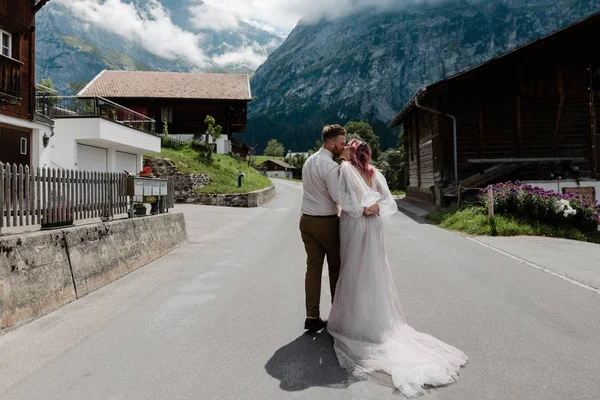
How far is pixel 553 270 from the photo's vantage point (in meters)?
8.16

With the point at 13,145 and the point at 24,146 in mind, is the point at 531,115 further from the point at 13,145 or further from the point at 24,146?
the point at 13,145

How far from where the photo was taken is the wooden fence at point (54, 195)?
5.96 m

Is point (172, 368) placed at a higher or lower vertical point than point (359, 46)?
lower

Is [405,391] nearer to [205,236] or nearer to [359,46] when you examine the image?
[205,236]

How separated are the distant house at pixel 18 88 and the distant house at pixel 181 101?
846 inches

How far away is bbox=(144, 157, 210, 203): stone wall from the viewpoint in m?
27.2

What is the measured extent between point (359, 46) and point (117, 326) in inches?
6977

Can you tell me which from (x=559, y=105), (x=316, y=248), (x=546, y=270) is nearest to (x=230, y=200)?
(x=559, y=105)

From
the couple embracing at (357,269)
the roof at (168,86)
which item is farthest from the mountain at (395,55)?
the couple embracing at (357,269)

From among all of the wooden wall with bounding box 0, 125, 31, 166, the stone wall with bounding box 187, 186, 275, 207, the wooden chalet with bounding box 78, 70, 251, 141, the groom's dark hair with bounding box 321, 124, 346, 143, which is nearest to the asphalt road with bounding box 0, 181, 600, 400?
the groom's dark hair with bounding box 321, 124, 346, 143

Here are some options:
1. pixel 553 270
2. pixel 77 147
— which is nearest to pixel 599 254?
pixel 553 270

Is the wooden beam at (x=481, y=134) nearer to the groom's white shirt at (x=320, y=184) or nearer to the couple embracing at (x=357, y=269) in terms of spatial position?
the couple embracing at (x=357, y=269)

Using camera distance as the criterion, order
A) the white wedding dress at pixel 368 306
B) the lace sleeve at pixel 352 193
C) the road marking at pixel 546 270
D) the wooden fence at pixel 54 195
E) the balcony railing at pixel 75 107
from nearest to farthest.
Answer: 1. the white wedding dress at pixel 368 306
2. the lace sleeve at pixel 352 193
3. the wooden fence at pixel 54 195
4. the road marking at pixel 546 270
5. the balcony railing at pixel 75 107

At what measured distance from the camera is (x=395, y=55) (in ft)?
510
